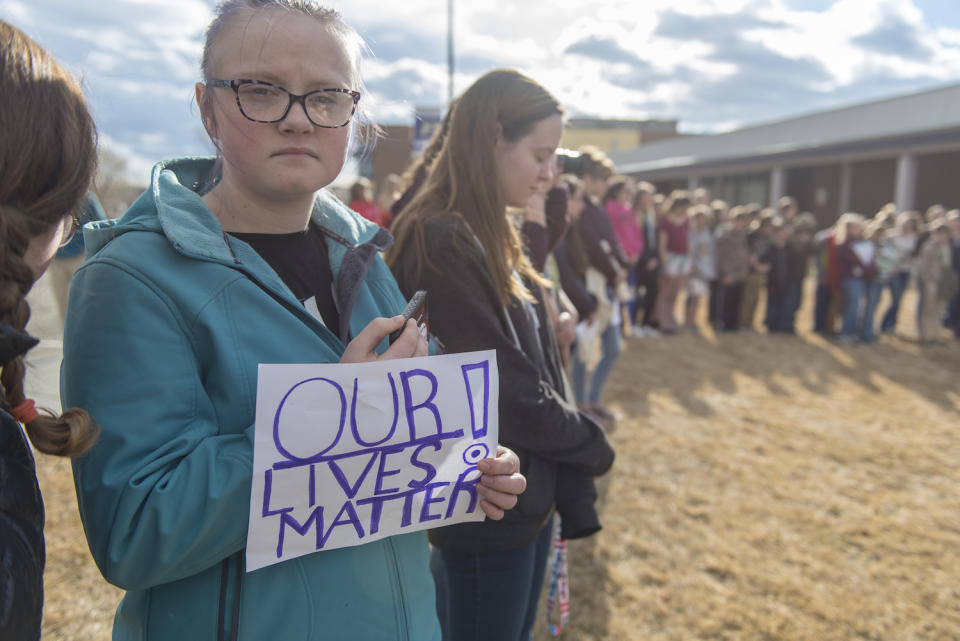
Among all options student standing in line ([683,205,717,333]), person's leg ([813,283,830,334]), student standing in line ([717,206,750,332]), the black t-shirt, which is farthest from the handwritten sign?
person's leg ([813,283,830,334])

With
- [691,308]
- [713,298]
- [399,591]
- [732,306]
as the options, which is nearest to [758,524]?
[399,591]

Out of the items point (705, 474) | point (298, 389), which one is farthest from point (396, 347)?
point (705, 474)

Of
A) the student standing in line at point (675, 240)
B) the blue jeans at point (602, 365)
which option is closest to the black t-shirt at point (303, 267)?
the blue jeans at point (602, 365)

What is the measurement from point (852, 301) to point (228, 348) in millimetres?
9687

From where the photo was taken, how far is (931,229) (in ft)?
30.5

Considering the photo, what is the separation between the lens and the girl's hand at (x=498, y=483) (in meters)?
1.19

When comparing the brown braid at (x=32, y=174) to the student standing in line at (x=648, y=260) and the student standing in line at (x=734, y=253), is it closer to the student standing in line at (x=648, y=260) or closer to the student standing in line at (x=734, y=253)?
the student standing in line at (x=648, y=260)

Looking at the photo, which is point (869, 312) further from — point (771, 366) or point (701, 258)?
point (771, 366)

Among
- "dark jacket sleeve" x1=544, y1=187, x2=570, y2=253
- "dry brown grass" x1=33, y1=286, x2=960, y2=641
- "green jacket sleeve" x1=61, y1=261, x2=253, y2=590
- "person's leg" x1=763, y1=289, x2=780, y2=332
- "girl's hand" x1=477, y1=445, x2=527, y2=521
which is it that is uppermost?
"dark jacket sleeve" x1=544, y1=187, x2=570, y2=253

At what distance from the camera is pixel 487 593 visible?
1.64 metres

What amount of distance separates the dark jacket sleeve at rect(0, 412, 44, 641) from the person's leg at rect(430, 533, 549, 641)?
1018mm

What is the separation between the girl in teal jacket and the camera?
0.90 metres

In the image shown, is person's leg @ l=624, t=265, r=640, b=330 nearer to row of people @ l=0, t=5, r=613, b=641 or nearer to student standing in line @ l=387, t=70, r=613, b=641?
student standing in line @ l=387, t=70, r=613, b=641

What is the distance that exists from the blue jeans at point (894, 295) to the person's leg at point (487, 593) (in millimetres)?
9833
